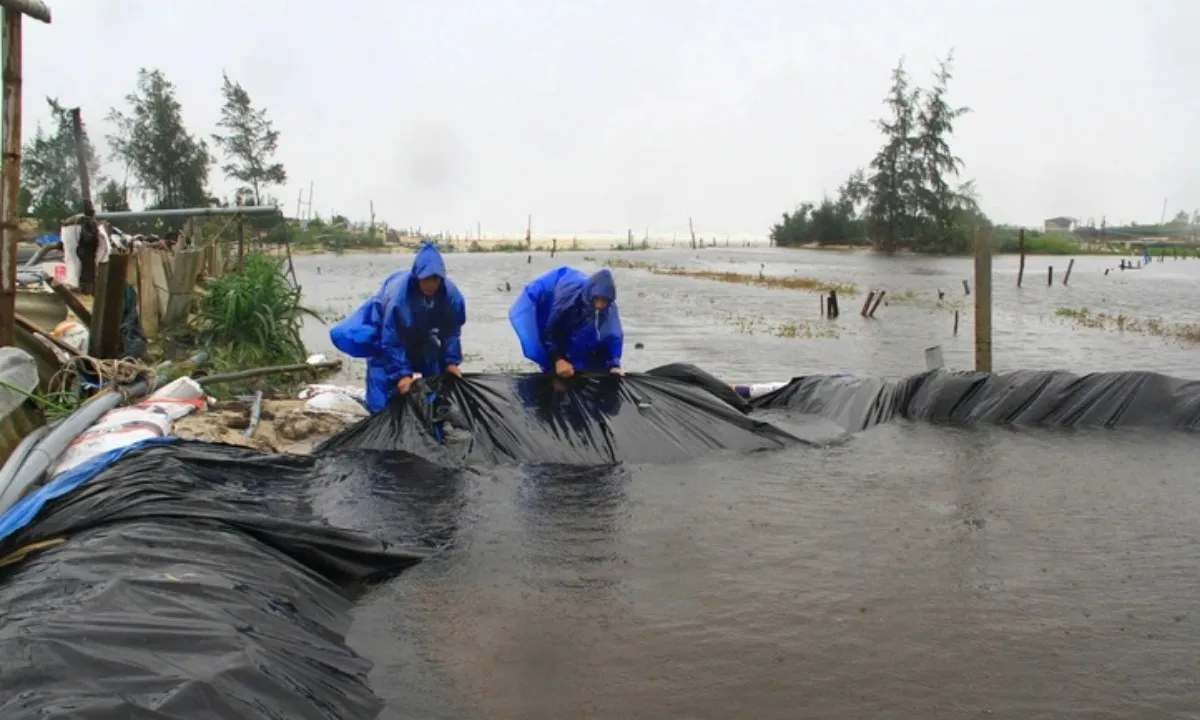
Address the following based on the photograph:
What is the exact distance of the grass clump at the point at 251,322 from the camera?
9.41 meters

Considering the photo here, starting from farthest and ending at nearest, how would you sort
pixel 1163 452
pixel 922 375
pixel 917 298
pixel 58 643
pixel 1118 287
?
pixel 1118 287
pixel 917 298
pixel 922 375
pixel 1163 452
pixel 58 643

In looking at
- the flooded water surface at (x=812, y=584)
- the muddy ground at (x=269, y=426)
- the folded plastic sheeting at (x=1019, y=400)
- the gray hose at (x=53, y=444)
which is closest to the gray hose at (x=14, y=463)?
the gray hose at (x=53, y=444)

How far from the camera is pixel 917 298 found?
25234 millimetres

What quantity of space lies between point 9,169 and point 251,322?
14.9 ft

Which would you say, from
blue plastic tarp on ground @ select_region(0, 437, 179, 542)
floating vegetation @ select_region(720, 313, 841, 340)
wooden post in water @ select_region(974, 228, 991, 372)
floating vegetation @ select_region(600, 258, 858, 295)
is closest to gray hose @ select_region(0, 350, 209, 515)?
blue plastic tarp on ground @ select_region(0, 437, 179, 542)

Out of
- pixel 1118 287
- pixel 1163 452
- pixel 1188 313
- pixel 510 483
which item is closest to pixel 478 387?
pixel 510 483

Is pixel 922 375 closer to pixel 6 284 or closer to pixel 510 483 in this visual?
pixel 510 483

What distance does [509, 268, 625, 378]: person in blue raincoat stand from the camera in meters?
6.48

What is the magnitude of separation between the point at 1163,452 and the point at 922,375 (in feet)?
5.85

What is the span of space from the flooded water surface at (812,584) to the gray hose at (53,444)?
1.47m

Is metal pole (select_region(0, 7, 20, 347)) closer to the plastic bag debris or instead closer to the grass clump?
the plastic bag debris

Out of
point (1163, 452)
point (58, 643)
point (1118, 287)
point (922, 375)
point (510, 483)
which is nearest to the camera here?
point (58, 643)

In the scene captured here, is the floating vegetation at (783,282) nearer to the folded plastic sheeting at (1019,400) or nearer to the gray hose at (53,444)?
the folded plastic sheeting at (1019,400)

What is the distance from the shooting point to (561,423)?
5.64 metres
